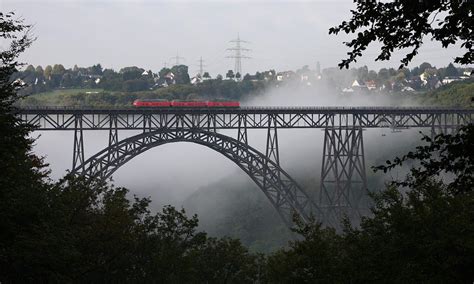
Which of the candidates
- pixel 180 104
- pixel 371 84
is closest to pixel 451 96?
pixel 371 84

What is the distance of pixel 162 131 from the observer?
68.9 metres

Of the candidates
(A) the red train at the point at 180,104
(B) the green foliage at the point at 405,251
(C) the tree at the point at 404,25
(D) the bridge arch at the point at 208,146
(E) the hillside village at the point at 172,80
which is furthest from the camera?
(E) the hillside village at the point at 172,80

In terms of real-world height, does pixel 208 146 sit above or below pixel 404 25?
below

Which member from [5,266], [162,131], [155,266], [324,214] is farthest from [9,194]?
[324,214]

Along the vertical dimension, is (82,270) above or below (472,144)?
below

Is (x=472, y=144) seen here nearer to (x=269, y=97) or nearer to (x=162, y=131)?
(x=162, y=131)

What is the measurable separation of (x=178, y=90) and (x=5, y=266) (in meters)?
117

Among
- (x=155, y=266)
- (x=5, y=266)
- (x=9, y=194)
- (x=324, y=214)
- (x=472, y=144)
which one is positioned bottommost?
(x=324, y=214)

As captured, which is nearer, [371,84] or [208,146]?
[208,146]

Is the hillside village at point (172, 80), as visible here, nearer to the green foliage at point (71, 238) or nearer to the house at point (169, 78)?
the house at point (169, 78)

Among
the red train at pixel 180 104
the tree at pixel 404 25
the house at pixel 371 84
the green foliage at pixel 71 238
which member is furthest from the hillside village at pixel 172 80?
the tree at pixel 404 25

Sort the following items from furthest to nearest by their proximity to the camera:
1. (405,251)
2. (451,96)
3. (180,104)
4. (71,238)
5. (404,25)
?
(451,96), (180,104), (405,251), (71,238), (404,25)

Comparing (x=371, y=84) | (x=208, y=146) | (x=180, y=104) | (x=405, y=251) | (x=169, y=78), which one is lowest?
(x=208, y=146)

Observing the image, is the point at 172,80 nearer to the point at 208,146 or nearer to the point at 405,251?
the point at 208,146
